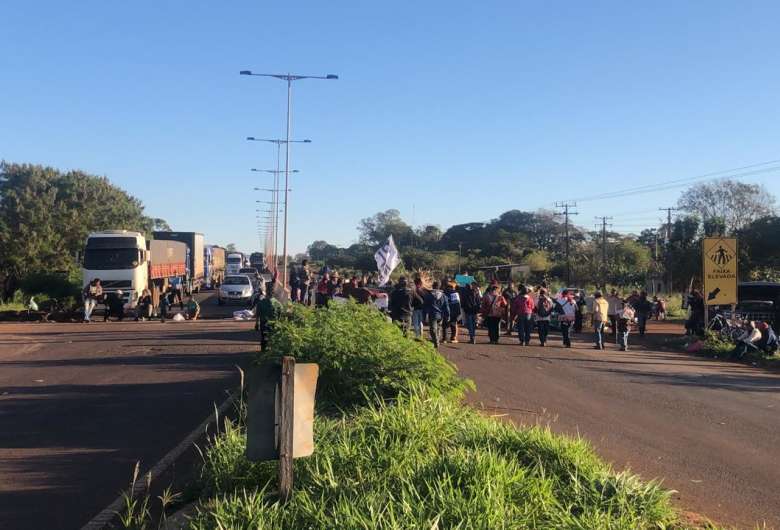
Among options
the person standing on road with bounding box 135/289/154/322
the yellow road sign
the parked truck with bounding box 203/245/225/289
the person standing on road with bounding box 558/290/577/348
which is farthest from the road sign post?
the parked truck with bounding box 203/245/225/289

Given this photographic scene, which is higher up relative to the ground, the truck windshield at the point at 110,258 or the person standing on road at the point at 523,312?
the truck windshield at the point at 110,258

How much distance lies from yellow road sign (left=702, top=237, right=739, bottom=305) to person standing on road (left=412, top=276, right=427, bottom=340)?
8.44 meters

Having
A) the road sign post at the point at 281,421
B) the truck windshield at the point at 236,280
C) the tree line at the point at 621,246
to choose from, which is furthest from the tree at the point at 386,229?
the road sign post at the point at 281,421

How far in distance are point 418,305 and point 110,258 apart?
55.2ft

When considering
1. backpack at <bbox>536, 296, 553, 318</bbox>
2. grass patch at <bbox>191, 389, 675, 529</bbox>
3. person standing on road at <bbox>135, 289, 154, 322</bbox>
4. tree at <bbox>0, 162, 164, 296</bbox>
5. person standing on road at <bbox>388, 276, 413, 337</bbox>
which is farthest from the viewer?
tree at <bbox>0, 162, 164, 296</bbox>

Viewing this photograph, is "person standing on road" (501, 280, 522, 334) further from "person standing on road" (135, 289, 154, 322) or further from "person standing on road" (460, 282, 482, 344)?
"person standing on road" (135, 289, 154, 322)

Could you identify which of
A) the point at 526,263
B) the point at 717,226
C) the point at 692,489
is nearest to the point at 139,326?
the point at 692,489

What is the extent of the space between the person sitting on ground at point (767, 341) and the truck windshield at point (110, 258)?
21785mm

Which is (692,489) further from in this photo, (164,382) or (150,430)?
(164,382)

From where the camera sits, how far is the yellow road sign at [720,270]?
20859mm

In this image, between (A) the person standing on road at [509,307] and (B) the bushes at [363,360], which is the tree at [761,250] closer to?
(A) the person standing on road at [509,307]

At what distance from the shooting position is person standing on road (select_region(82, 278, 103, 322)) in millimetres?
27250

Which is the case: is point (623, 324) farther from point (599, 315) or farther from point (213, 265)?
point (213, 265)

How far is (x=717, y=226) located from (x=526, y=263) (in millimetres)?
19456
